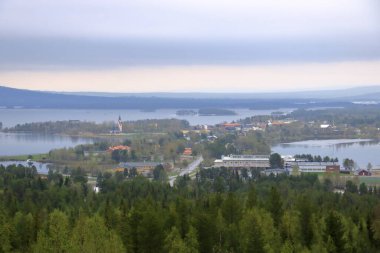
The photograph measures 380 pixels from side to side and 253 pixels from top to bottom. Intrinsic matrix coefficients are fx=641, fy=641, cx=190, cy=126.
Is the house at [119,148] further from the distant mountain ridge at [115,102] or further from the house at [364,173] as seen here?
the distant mountain ridge at [115,102]

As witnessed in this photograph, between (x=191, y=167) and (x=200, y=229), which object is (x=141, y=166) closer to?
(x=191, y=167)

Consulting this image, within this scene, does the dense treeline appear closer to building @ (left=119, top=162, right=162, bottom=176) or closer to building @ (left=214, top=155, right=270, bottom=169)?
building @ (left=119, top=162, right=162, bottom=176)

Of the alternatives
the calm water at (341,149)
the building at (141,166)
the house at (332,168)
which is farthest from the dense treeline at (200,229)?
the calm water at (341,149)

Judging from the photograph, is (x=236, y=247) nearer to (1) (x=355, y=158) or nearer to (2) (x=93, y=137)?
(1) (x=355, y=158)

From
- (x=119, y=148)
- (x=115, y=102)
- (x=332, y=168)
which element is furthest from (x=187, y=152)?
(x=115, y=102)

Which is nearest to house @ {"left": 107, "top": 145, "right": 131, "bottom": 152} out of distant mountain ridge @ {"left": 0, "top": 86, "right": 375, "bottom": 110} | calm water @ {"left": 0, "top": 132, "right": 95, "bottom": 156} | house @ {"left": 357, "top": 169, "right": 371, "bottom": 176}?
calm water @ {"left": 0, "top": 132, "right": 95, "bottom": 156}

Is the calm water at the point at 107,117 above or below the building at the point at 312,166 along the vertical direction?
below

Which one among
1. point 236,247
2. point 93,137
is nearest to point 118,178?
point 236,247
